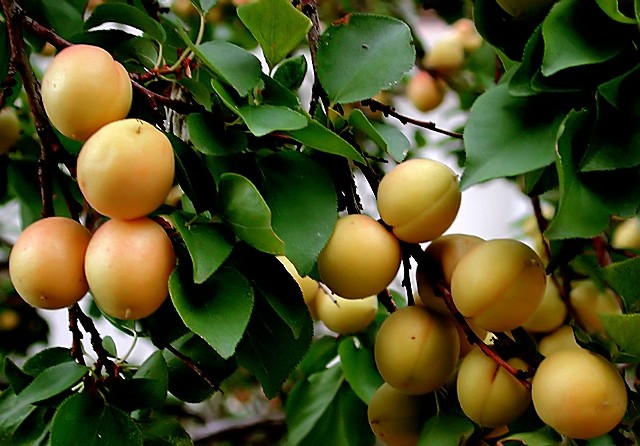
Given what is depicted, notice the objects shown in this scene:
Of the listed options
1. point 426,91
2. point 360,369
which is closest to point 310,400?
point 360,369

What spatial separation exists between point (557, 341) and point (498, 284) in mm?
186

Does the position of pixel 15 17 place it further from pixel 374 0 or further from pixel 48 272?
pixel 374 0

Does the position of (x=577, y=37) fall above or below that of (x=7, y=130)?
above

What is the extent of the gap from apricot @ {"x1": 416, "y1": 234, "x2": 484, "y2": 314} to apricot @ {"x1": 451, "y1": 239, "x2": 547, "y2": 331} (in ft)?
0.07

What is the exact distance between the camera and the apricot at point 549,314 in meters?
0.51

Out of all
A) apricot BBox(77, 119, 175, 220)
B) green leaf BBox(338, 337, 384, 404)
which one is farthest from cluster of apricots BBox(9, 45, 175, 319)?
green leaf BBox(338, 337, 384, 404)

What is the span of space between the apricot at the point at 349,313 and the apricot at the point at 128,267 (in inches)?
10.0

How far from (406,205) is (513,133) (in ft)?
0.18

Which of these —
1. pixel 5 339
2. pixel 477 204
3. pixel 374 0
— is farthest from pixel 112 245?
pixel 477 204

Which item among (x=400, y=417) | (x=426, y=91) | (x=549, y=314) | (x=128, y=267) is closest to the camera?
(x=128, y=267)

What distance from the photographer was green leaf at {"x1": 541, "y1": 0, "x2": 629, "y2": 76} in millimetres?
320

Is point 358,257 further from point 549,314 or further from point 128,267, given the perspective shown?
point 549,314

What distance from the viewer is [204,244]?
1.04 feet

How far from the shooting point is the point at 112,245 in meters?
0.31
